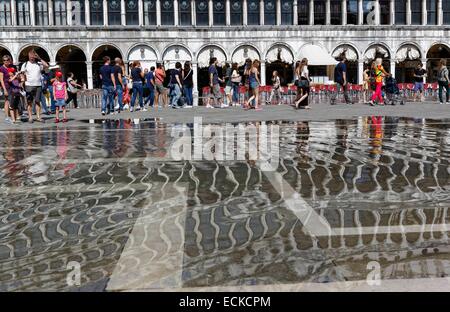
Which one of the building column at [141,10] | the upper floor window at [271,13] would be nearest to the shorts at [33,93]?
the building column at [141,10]

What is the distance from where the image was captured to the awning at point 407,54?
4819cm

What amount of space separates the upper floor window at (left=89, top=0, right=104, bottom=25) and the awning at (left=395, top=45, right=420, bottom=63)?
25.5 meters

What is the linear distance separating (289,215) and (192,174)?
6.46 feet

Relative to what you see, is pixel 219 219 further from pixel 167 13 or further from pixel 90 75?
pixel 167 13

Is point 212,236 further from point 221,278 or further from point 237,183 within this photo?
point 237,183

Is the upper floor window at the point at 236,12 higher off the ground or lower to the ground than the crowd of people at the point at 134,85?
higher

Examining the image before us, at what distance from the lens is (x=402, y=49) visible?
48.3 metres

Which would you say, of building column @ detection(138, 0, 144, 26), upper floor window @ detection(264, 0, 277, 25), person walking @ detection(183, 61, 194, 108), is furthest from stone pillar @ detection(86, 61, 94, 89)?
person walking @ detection(183, 61, 194, 108)

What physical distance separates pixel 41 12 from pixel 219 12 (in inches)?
595

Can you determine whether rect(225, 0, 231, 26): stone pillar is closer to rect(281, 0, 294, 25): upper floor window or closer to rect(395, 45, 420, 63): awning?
rect(281, 0, 294, 25): upper floor window

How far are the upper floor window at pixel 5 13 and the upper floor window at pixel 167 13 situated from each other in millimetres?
12659

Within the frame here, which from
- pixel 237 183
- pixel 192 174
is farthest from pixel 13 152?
pixel 237 183

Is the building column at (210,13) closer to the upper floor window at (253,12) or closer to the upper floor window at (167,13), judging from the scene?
the upper floor window at (167,13)

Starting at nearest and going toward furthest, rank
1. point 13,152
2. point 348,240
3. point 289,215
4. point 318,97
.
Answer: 1. point 348,240
2. point 289,215
3. point 13,152
4. point 318,97
